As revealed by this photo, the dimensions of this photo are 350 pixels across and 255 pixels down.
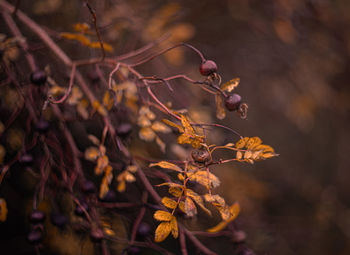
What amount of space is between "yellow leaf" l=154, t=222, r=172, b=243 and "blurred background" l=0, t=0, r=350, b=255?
2.61 feet

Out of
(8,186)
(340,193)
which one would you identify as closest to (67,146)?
(8,186)

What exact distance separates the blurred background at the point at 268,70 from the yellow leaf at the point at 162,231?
794mm

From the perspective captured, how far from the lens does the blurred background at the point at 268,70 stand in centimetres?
145

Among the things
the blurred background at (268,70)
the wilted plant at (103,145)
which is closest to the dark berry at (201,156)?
the wilted plant at (103,145)

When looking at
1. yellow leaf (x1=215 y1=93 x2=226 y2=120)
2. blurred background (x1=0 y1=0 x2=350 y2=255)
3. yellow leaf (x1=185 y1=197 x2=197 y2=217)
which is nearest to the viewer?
yellow leaf (x1=185 y1=197 x2=197 y2=217)

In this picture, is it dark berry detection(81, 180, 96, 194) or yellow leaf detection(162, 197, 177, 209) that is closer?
yellow leaf detection(162, 197, 177, 209)

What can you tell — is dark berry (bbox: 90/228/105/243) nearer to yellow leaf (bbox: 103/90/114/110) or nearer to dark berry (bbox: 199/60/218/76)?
yellow leaf (bbox: 103/90/114/110)

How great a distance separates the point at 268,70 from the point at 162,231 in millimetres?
1934

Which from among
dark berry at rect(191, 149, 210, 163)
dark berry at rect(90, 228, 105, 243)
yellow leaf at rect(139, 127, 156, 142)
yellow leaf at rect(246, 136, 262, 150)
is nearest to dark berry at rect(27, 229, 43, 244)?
dark berry at rect(90, 228, 105, 243)

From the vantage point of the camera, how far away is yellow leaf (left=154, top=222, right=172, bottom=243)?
1.86 feet

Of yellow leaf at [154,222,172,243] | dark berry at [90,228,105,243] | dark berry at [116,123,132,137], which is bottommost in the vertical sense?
dark berry at [90,228,105,243]

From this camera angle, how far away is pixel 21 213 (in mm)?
1060

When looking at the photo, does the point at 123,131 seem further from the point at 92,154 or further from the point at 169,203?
the point at 169,203

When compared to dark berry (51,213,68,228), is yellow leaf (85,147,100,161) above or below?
above
